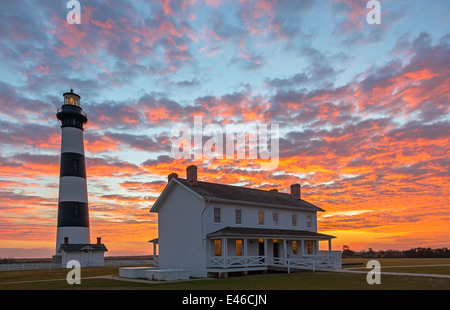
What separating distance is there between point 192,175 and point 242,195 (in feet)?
16.0

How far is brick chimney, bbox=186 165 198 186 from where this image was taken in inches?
1305

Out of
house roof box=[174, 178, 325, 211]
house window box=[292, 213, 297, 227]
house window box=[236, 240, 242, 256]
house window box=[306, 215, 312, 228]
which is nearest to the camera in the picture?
house roof box=[174, 178, 325, 211]

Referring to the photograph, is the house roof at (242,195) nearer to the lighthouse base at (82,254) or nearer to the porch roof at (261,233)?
the porch roof at (261,233)

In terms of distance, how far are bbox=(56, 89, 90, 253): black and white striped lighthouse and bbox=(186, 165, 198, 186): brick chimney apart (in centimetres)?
2236

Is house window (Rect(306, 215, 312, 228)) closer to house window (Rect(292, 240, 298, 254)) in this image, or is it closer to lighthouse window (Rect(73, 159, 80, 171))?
house window (Rect(292, 240, 298, 254))

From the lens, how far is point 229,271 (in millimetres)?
29594

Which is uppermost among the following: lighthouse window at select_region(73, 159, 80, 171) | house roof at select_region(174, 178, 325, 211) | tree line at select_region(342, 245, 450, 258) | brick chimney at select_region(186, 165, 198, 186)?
lighthouse window at select_region(73, 159, 80, 171)

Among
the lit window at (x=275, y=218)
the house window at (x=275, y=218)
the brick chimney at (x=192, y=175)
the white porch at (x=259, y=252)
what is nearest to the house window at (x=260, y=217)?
the white porch at (x=259, y=252)

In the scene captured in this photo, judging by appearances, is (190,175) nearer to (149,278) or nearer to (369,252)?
(149,278)

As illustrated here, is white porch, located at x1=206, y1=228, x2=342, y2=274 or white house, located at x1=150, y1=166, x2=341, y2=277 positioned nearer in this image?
white porch, located at x1=206, y1=228, x2=342, y2=274

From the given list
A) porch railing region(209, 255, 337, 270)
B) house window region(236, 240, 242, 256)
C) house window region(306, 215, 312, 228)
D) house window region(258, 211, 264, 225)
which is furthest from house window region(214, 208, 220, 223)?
house window region(306, 215, 312, 228)

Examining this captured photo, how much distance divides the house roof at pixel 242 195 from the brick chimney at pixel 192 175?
30 cm
